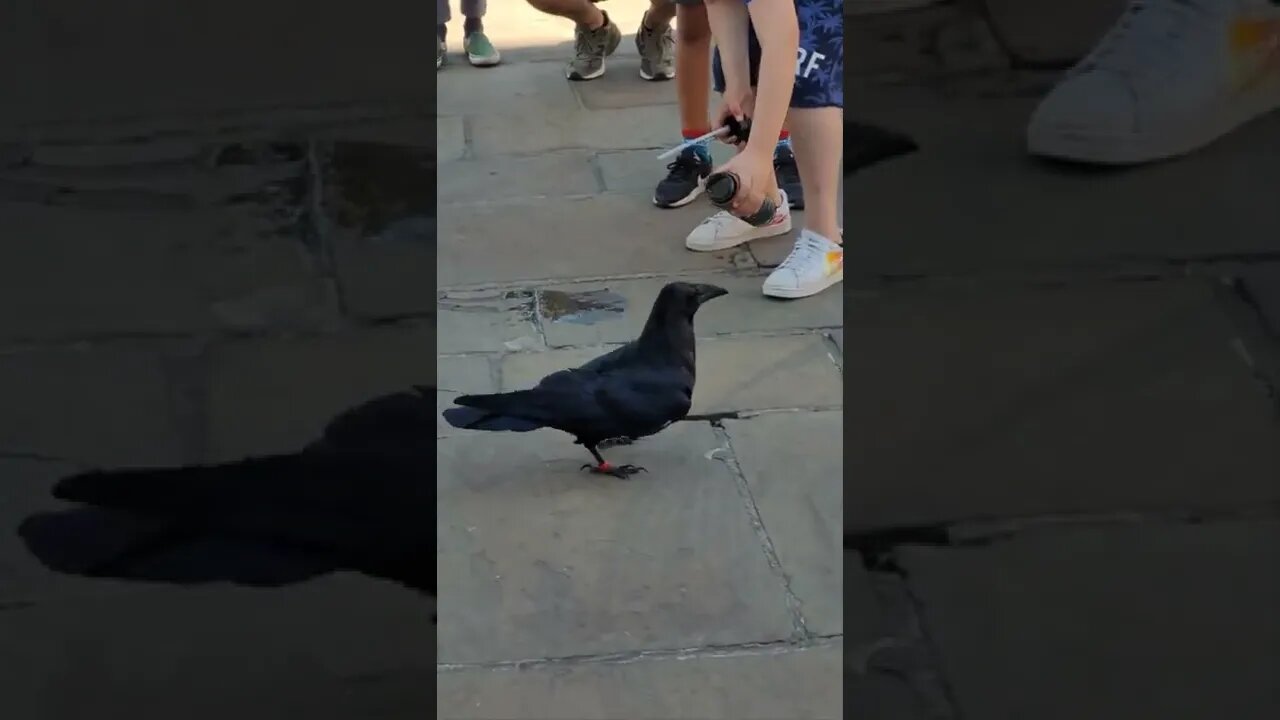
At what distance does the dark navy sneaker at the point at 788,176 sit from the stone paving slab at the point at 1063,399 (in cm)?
314

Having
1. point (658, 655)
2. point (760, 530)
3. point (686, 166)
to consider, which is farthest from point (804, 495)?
point (686, 166)

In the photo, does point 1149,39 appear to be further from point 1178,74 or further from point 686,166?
point 686,166

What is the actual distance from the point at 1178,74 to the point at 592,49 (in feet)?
15.5

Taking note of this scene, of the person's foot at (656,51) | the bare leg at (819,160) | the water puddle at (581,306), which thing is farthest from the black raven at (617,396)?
the person's foot at (656,51)

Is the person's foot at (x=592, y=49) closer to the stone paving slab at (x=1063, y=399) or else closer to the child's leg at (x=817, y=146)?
the child's leg at (x=817, y=146)

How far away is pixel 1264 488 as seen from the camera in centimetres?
199

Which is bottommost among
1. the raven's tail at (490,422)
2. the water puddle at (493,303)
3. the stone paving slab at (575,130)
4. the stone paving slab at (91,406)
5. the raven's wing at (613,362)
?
the stone paving slab at (575,130)

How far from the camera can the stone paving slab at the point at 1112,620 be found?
201cm

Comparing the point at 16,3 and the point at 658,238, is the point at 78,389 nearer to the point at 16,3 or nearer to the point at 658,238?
the point at 16,3

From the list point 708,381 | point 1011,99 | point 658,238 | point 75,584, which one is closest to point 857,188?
point 1011,99

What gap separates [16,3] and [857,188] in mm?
990

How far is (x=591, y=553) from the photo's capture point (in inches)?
119

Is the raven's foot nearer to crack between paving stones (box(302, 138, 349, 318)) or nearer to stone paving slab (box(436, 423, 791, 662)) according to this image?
stone paving slab (box(436, 423, 791, 662))

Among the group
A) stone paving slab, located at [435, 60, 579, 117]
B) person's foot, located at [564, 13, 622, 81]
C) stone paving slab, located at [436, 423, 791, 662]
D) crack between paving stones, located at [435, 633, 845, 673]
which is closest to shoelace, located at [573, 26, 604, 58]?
person's foot, located at [564, 13, 622, 81]
